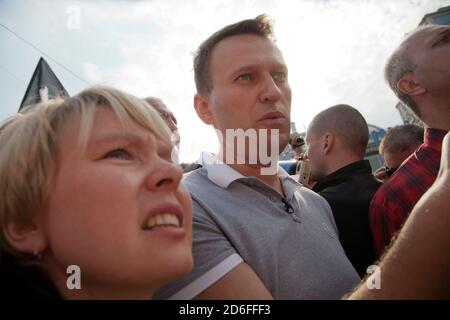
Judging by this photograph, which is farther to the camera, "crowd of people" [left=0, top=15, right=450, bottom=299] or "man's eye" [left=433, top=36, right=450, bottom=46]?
"man's eye" [left=433, top=36, right=450, bottom=46]

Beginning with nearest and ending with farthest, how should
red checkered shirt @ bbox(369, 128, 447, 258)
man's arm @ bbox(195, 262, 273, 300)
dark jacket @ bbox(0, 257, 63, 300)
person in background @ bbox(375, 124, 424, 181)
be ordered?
1. dark jacket @ bbox(0, 257, 63, 300)
2. man's arm @ bbox(195, 262, 273, 300)
3. red checkered shirt @ bbox(369, 128, 447, 258)
4. person in background @ bbox(375, 124, 424, 181)

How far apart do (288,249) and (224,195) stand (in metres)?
0.42

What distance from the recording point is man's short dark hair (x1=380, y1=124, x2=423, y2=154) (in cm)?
358

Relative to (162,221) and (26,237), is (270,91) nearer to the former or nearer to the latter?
(162,221)

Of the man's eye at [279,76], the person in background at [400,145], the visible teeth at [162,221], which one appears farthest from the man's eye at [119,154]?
the person in background at [400,145]

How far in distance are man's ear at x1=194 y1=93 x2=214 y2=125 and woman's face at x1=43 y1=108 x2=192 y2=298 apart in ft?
3.75

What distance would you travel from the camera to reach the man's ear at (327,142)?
9.96 ft

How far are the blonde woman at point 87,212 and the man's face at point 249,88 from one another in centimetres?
92

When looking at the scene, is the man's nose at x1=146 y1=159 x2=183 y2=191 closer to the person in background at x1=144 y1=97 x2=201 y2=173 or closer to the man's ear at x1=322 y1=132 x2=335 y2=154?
the person in background at x1=144 y1=97 x2=201 y2=173

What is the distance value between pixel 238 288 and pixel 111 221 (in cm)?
56

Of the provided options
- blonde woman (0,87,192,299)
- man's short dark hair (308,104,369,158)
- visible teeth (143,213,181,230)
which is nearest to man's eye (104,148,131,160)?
blonde woman (0,87,192,299)

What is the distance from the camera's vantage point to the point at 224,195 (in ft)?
5.15
